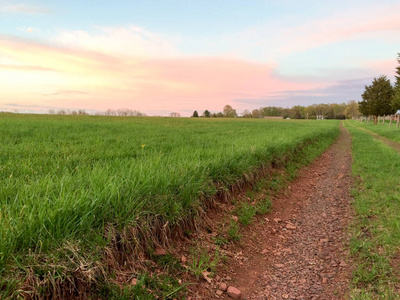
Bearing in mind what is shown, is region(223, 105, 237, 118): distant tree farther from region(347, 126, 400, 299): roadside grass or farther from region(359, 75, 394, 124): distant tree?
region(347, 126, 400, 299): roadside grass

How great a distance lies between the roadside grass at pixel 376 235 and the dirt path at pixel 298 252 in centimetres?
18

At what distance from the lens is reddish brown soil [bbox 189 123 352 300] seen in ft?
9.82

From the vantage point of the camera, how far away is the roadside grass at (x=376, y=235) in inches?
115

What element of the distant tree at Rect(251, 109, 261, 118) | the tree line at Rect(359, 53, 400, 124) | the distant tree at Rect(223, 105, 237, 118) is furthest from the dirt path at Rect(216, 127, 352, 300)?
the distant tree at Rect(251, 109, 261, 118)

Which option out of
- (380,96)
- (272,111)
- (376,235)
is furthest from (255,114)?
(376,235)

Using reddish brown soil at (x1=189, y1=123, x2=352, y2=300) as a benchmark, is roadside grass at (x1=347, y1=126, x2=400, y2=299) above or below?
above

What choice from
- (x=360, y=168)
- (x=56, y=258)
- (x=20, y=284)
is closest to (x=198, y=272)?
(x=56, y=258)

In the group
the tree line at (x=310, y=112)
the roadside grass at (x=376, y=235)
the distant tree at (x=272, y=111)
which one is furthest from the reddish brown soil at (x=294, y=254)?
the distant tree at (x=272, y=111)

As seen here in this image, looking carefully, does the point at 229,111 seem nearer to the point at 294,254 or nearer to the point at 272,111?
the point at 272,111

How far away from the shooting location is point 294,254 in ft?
12.6

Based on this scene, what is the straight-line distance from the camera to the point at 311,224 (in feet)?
16.1

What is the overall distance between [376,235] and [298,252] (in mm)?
1395

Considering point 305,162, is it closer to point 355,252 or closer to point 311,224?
point 311,224

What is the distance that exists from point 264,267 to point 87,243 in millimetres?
2436
